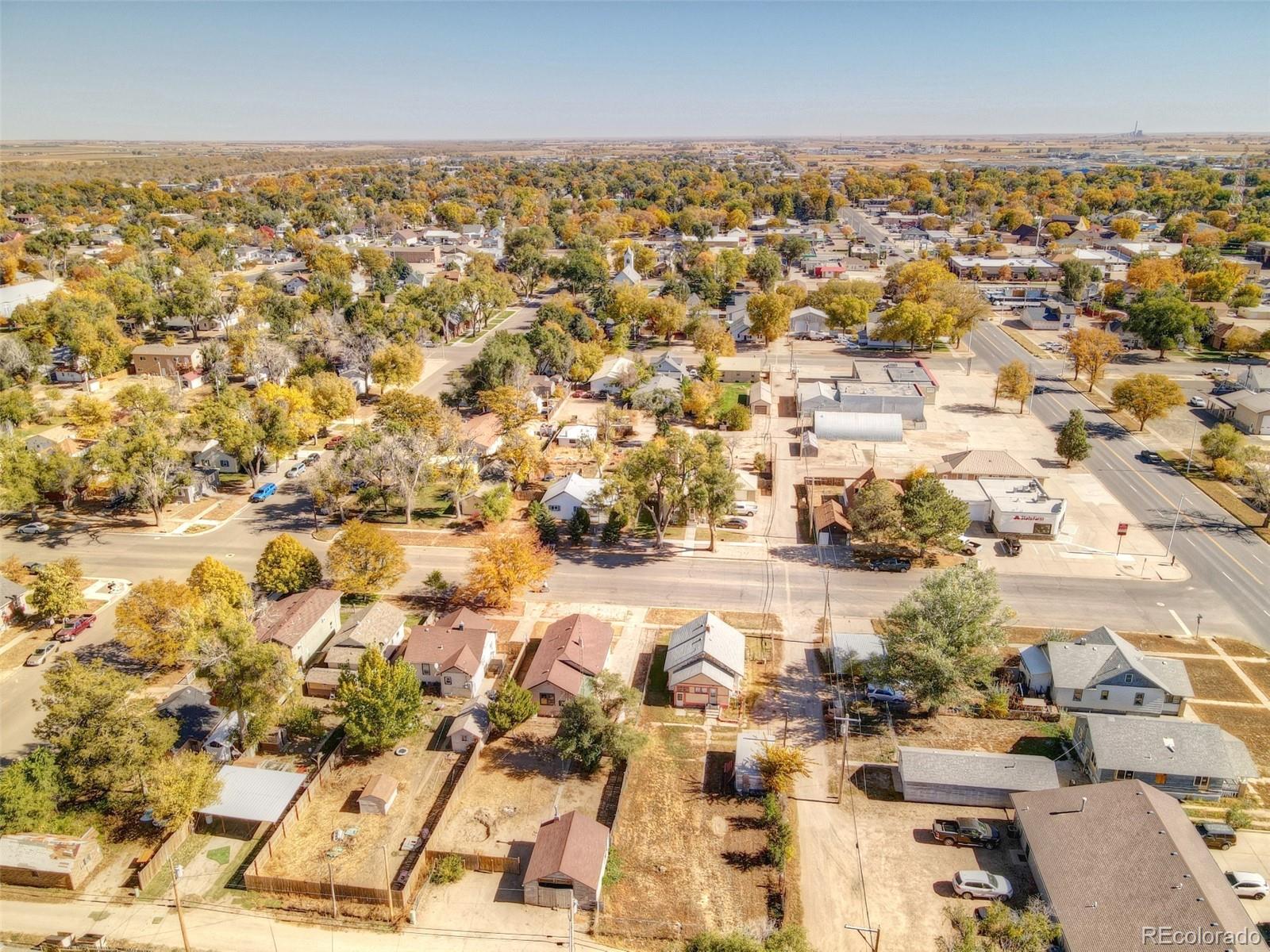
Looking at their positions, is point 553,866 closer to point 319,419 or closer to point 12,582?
point 12,582

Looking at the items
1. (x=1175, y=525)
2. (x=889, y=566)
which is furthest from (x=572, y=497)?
(x=1175, y=525)

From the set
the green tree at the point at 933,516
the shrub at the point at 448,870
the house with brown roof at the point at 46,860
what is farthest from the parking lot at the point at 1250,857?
the house with brown roof at the point at 46,860

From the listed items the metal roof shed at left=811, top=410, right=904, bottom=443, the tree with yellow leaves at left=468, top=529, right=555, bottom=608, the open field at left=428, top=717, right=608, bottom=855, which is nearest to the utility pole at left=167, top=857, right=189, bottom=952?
the open field at left=428, top=717, right=608, bottom=855

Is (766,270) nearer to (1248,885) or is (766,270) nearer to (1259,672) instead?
(1259,672)

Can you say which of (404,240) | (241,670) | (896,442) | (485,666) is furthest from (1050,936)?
(404,240)

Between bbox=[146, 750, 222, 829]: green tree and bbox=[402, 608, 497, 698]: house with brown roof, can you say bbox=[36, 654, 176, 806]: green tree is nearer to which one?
bbox=[146, 750, 222, 829]: green tree
